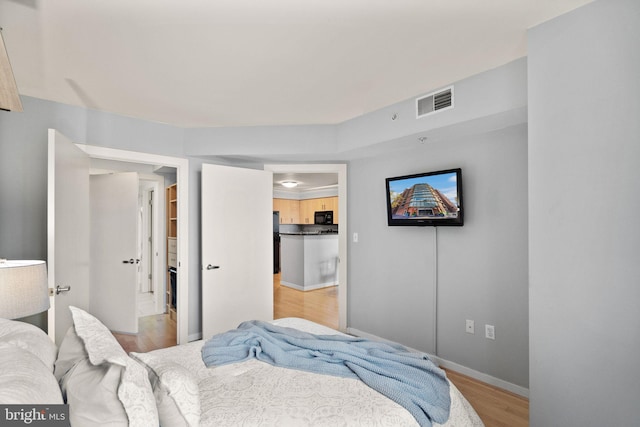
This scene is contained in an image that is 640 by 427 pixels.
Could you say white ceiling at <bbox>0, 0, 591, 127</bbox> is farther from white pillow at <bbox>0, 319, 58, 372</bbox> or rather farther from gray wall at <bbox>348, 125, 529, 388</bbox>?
white pillow at <bbox>0, 319, 58, 372</bbox>

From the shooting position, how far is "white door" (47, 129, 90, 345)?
7.65ft

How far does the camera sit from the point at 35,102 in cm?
287

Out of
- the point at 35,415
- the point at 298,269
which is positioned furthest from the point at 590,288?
the point at 298,269

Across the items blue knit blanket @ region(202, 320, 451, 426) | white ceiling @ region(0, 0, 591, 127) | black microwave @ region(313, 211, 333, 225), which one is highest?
white ceiling @ region(0, 0, 591, 127)

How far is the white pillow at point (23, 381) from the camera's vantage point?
76 cm

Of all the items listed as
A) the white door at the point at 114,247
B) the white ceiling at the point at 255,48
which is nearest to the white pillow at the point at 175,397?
the white ceiling at the point at 255,48

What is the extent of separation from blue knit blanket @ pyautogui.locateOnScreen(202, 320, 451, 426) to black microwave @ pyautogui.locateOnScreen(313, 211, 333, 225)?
6855 millimetres

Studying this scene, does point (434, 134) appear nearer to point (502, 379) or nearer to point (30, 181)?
point (502, 379)

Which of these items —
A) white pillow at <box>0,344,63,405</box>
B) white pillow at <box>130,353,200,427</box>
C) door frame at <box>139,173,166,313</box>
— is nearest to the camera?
white pillow at <box>0,344,63,405</box>

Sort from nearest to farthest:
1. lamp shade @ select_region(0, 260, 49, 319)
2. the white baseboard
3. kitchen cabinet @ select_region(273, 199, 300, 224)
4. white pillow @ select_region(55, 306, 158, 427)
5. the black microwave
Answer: white pillow @ select_region(55, 306, 158, 427), lamp shade @ select_region(0, 260, 49, 319), the white baseboard, the black microwave, kitchen cabinet @ select_region(273, 199, 300, 224)

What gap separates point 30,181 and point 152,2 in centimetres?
200

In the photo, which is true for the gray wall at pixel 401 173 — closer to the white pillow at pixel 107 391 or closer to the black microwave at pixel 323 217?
the white pillow at pixel 107 391

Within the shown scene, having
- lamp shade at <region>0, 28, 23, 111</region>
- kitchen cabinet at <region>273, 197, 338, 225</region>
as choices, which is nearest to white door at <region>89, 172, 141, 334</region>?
lamp shade at <region>0, 28, 23, 111</region>

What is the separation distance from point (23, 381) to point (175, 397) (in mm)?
446
